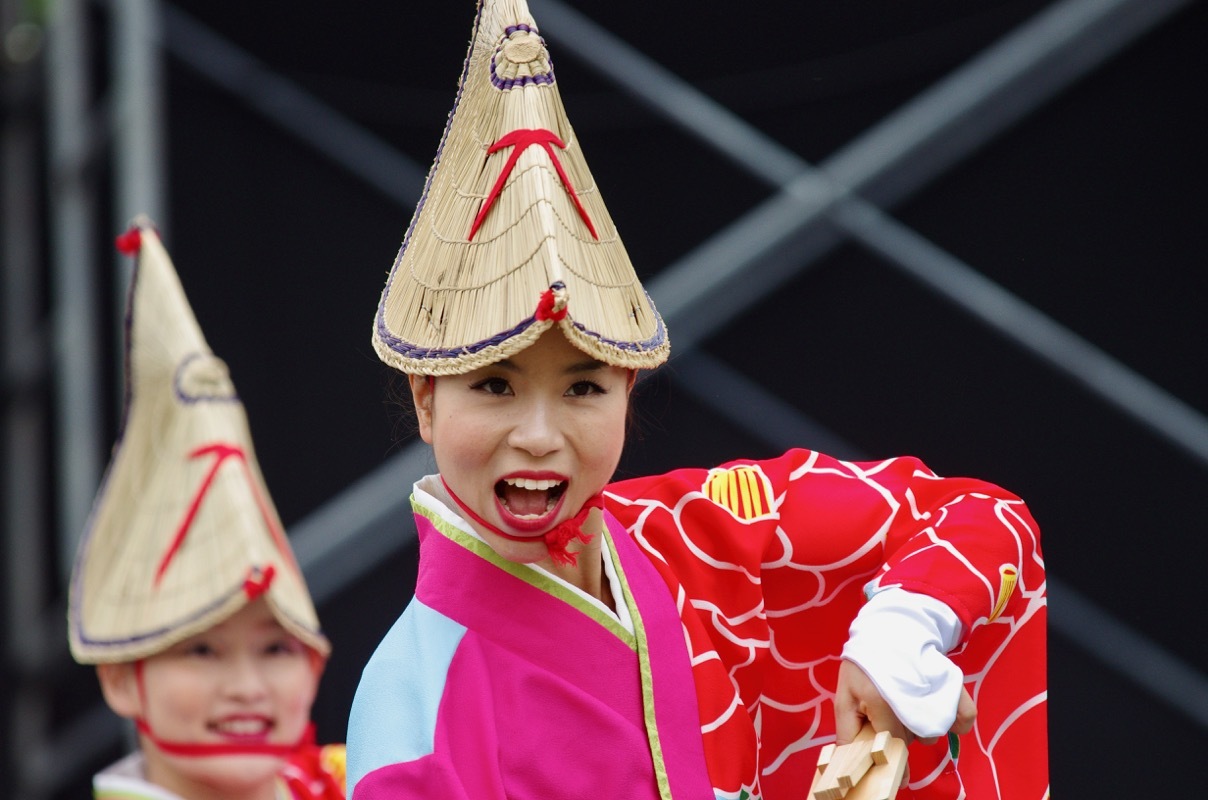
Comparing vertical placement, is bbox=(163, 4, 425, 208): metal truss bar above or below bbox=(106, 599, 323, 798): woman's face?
above

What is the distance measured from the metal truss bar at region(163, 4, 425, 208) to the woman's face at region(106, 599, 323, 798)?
854mm

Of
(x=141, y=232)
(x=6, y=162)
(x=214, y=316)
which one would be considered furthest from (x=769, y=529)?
(x=6, y=162)

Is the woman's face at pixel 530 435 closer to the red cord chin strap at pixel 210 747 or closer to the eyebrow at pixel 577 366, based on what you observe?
the eyebrow at pixel 577 366

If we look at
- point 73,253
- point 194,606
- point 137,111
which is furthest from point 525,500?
point 73,253

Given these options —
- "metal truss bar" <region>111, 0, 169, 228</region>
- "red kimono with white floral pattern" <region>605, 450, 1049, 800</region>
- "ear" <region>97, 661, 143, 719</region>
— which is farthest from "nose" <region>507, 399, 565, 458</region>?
"metal truss bar" <region>111, 0, 169, 228</region>

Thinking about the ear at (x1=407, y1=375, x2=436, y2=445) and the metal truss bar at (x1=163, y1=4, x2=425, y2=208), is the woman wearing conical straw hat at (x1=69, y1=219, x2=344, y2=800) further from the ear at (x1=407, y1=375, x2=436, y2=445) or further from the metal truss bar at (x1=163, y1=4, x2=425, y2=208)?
the ear at (x1=407, y1=375, x2=436, y2=445)

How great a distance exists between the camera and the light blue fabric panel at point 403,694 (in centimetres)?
122

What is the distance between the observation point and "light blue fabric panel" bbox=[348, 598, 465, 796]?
1.22 m

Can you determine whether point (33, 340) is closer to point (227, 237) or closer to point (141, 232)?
point (227, 237)

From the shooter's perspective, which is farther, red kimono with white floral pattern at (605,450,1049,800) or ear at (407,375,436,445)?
red kimono with white floral pattern at (605,450,1049,800)

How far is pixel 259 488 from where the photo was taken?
86.4 inches

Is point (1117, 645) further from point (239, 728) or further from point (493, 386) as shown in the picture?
point (493, 386)

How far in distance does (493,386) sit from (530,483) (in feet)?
0.23

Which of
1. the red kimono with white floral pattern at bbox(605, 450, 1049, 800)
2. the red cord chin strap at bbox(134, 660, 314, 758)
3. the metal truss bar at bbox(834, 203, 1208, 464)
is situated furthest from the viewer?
the metal truss bar at bbox(834, 203, 1208, 464)
